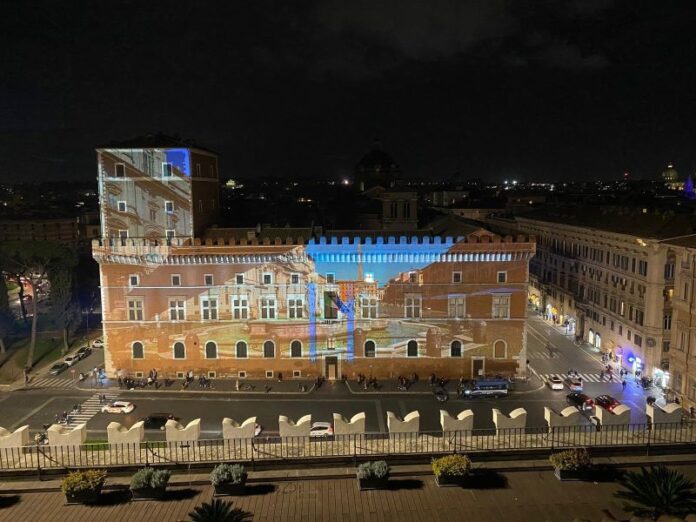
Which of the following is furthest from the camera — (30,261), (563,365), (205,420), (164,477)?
(30,261)

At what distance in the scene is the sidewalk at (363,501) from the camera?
41.3 feet

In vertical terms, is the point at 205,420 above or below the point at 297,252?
below

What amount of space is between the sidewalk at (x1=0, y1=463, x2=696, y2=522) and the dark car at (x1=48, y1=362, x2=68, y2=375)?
33583 mm

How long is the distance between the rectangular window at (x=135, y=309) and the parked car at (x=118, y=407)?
721 centimetres

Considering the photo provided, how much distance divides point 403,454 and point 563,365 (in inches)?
1316

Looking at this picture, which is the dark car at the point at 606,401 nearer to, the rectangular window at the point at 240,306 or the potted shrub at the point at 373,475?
the rectangular window at the point at 240,306

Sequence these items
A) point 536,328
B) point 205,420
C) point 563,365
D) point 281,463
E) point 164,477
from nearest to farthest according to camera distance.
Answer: point 164,477, point 281,463, point 205,420, point 563,365, point 536,328

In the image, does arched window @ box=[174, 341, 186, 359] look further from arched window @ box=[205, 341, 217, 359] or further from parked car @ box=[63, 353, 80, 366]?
parked car @ box=[63, 353, 80, 366]

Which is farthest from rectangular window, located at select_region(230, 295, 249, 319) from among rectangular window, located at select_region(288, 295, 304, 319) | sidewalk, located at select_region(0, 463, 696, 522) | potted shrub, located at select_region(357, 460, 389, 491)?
potted shrub, located at select_region(357, 460, 389, 491)

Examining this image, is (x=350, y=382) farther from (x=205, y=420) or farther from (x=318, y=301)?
(x=205, y=420)

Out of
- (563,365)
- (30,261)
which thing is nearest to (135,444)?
(563,365)

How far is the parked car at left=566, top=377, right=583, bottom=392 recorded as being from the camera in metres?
38.6

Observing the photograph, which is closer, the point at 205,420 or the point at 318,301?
the point at 205,420

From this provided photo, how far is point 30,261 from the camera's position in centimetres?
4919
